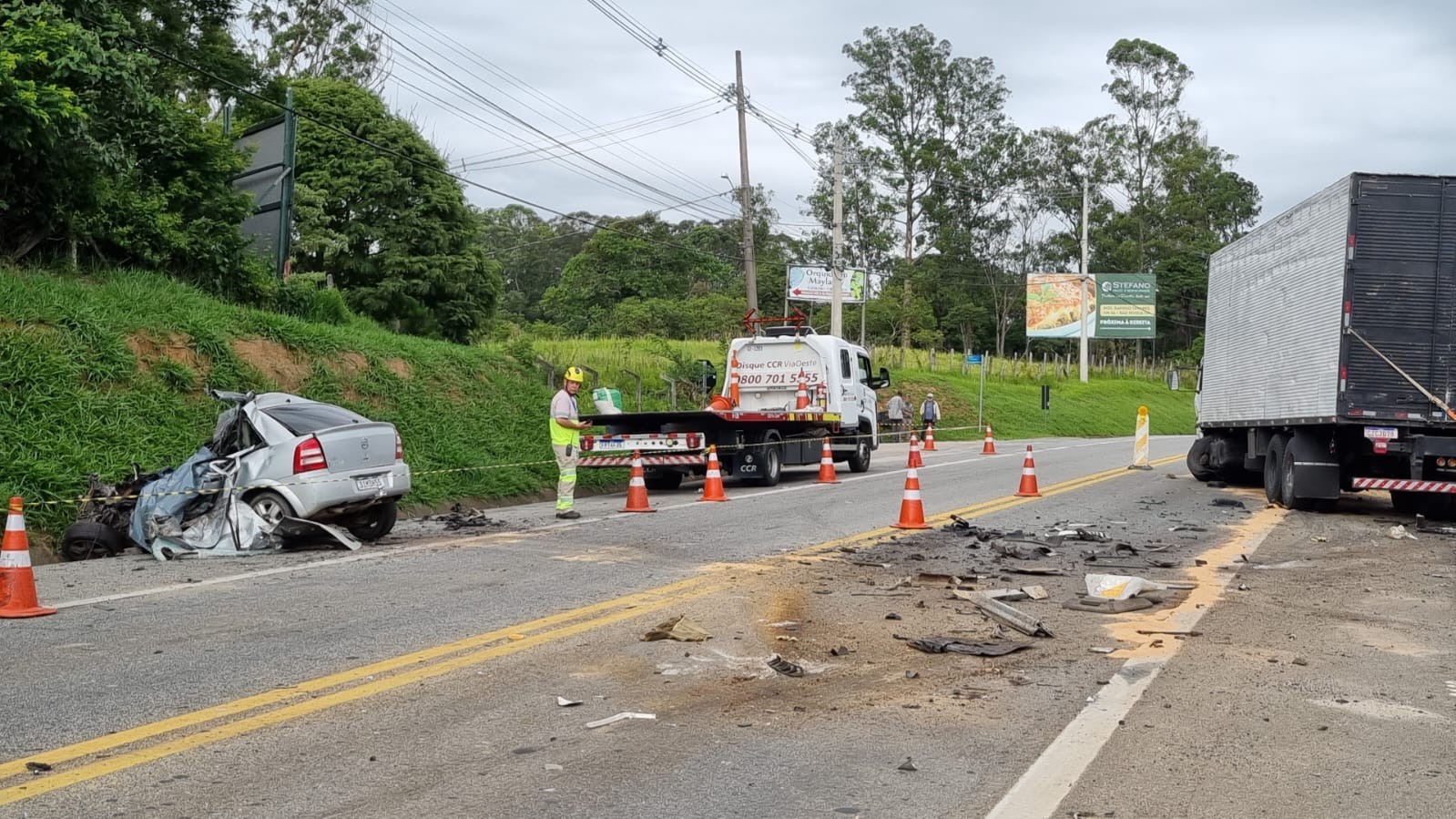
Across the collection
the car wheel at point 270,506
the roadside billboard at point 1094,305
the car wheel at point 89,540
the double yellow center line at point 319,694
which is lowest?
the car wheel at point 89,540

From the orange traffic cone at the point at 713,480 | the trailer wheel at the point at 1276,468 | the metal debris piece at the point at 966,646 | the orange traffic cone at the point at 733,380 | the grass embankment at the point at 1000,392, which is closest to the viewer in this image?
the metal debris piece at the point at 966,646

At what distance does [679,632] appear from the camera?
721cm

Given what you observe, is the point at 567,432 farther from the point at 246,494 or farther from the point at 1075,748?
the point at 1075,748

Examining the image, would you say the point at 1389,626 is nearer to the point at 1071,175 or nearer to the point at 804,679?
the point at 804,679

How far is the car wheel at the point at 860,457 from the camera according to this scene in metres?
22.9

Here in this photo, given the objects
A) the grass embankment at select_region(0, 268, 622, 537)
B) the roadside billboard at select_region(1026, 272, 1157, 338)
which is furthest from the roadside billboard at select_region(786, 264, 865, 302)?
the grass embankment at select_region(0, 268, 622, 537)

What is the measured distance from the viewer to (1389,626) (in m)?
7.94

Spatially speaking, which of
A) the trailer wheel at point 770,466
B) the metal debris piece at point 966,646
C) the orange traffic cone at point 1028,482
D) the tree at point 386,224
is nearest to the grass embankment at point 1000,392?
the tree at point 386,224

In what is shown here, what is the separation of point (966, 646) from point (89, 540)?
8.52 m

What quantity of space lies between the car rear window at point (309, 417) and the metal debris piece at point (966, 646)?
22.1ft

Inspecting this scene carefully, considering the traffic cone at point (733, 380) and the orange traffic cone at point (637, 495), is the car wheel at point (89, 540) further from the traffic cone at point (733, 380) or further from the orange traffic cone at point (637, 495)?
the traffic cone at point (733, 380)

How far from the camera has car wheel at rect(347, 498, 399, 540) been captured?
12352 millimetres

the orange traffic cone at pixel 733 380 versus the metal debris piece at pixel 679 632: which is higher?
the orange traffic cone at pixel 733 380

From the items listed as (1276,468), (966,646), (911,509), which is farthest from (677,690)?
(1276,468)
